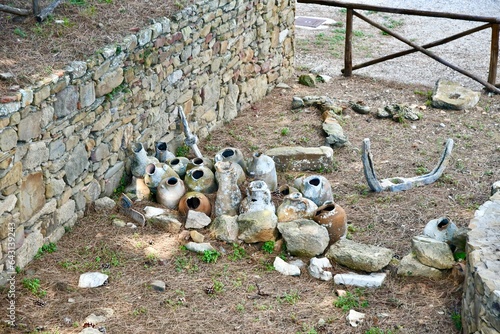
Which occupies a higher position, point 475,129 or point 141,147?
point 141,147

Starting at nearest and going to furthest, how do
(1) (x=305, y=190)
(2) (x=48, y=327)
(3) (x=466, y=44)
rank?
(2) (x=48, y=327) < (1) (x=305, y=190) < (3) (x=466, y=44)

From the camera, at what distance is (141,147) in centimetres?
675

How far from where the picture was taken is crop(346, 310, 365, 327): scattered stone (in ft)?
16.5

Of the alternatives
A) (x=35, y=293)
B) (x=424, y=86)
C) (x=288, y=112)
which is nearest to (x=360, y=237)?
(x=35, y=293)

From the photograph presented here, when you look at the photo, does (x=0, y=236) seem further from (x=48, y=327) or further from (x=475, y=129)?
(x=475, y=129)

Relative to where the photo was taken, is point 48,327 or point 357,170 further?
point 357,170

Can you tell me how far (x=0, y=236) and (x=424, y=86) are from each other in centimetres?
733

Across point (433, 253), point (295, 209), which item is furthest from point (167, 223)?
point (433, 253)

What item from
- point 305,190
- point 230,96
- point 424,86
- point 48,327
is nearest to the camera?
point 48,327

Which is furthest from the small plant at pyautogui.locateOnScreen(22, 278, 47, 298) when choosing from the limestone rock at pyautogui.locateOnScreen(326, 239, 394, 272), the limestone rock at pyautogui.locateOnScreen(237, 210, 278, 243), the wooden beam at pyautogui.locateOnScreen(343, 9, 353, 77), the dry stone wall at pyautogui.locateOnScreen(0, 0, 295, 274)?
the wooden beam at pyautogui.locateOnScreen(343, 9, 353, 77)

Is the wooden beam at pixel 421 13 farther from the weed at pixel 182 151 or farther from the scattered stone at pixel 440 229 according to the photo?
the scattered stone at pixel 440 229

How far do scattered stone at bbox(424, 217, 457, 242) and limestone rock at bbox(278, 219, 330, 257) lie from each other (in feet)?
2.93

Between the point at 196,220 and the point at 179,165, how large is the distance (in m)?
0.89

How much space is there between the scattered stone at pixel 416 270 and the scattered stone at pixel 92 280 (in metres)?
2.36
